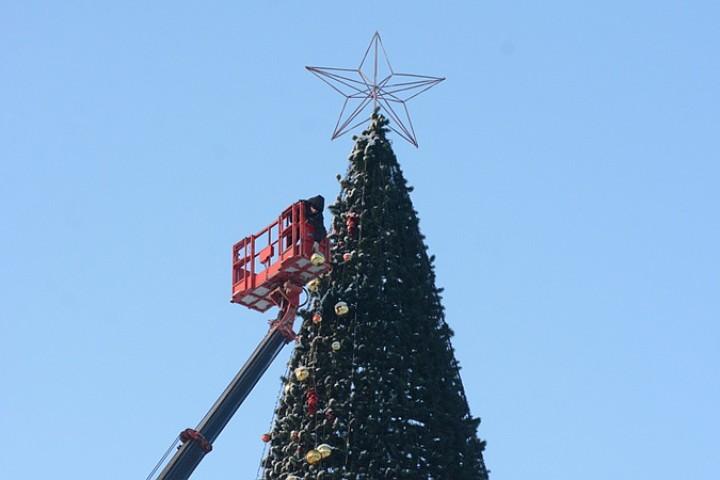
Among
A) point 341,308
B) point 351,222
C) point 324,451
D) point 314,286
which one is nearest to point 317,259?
point 314,286

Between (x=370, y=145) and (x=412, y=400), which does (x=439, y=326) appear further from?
(x=370, y=145)

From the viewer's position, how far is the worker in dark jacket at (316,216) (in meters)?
38.0

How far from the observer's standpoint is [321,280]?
3381cm

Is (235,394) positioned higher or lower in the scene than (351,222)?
lower

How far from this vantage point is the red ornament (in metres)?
31.8

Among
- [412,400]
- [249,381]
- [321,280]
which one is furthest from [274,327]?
[412,400]

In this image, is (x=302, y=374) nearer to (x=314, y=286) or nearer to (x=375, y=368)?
(x=375, y=368)

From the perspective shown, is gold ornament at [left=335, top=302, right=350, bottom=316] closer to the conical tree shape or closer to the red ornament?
the conical tree shape

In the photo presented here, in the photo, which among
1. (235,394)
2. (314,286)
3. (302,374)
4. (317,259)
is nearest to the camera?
(302,374)

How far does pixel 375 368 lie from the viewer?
1242 inches

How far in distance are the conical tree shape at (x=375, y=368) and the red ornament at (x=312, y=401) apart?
2cm

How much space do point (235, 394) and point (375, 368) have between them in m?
10.4

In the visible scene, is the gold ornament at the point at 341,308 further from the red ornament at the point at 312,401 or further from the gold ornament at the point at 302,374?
the red ornament at the point at 312,401

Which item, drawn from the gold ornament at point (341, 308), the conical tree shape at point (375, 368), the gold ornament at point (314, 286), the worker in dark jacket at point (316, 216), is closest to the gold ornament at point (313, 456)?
the conical tree shape at point (375, 368)
